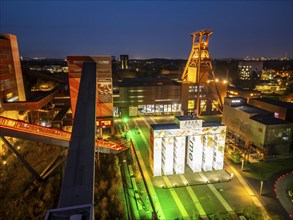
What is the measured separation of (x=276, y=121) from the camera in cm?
2589

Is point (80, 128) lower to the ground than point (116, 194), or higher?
higher

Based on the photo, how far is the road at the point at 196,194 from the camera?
1642 centimetres

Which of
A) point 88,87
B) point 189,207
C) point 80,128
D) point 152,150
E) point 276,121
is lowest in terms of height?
point 189,207

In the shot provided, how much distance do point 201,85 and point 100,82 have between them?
22.0 meters

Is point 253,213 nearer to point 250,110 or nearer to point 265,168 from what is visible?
point 265,168

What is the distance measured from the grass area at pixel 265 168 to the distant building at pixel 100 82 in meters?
20.6

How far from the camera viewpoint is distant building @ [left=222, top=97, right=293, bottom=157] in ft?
81.9

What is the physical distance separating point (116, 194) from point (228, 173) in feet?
40.0

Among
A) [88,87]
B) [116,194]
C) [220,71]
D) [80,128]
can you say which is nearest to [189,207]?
[116,194]

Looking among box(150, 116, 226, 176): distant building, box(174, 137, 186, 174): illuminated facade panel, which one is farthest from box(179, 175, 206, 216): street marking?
box(150, 116, 226, 176): distant building

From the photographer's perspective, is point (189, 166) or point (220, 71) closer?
point (189, 166)

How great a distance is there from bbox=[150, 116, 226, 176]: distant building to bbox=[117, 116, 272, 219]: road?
90cm

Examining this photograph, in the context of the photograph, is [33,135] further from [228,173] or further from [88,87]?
[228,173]

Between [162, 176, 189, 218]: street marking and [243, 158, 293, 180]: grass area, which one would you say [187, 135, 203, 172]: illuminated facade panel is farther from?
[243, 158, 293, 180]: grass area
